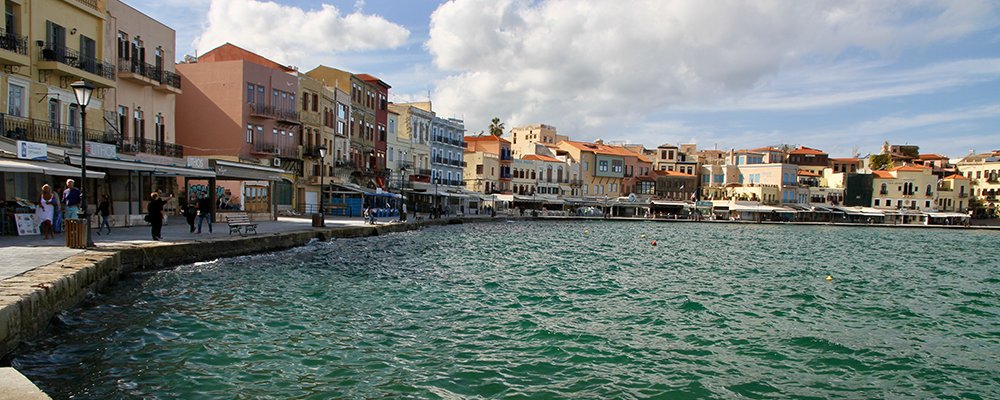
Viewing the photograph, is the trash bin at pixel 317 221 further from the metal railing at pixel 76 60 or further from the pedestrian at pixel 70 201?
the pedestrian at pixel 70 201

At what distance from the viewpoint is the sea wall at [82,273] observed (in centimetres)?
844

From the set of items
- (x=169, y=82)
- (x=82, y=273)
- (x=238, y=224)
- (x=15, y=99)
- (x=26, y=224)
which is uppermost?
(x=169, y=82)

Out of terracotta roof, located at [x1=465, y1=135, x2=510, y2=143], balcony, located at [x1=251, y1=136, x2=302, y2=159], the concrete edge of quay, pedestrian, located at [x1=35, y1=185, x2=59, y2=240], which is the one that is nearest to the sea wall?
the concrete edge of quay

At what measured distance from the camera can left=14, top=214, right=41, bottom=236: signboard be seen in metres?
17.4

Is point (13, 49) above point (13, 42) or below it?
below

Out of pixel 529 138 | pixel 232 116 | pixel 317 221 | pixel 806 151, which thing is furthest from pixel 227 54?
pixel 806 151

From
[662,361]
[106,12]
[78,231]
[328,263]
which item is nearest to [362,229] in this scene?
[328,263]

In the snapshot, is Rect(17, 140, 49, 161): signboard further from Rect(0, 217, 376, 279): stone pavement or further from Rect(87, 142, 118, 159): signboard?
Rect(0, 217, 376, 279): stone pavement

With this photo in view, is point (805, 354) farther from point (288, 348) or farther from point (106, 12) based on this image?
point (106, 12)

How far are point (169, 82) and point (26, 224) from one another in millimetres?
14997

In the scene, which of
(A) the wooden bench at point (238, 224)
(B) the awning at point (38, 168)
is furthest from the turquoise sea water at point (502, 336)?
(B) the awning at point (38, 168)

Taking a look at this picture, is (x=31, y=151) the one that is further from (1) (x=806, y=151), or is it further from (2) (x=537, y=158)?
(1) (x=806, y=151)

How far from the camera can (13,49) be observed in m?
21.1

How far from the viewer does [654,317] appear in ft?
44.9
